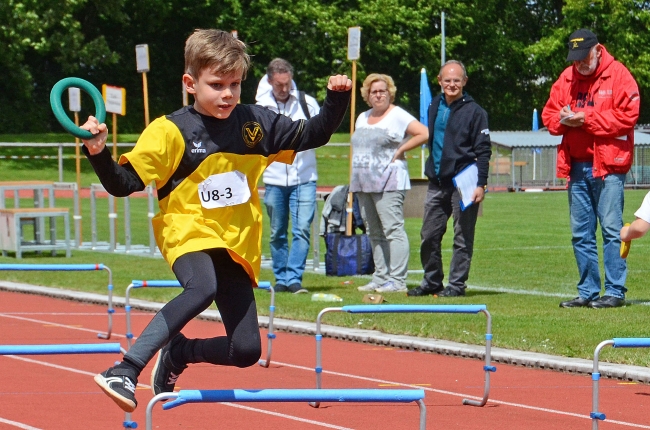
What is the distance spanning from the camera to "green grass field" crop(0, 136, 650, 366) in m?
9.30

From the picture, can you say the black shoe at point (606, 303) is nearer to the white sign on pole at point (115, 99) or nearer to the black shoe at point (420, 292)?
the black shoe at point (420, 292)

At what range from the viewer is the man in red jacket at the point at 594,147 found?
34.5 feet

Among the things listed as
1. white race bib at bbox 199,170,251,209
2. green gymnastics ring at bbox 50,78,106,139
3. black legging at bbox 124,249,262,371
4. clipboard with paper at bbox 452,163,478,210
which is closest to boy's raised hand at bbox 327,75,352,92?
white race bib at bbox 199,170,251,209

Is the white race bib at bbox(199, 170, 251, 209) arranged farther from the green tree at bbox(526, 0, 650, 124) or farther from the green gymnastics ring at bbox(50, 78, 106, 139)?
the green tree at bbox(526, 0, 650, 124)

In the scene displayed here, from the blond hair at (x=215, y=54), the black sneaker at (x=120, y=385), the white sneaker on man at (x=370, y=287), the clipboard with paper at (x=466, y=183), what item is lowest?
the white sneaker on man at (x=370, y=287)

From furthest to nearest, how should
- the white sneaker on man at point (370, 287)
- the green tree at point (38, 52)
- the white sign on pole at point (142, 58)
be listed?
the green tree at point (38, 52), the white sign on pole at point (142, 58), the white sneaker on man at point (370, 287)

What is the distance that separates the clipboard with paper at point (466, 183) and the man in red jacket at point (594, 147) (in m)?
0.93

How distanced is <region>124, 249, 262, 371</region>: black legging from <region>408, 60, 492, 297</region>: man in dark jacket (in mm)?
5743

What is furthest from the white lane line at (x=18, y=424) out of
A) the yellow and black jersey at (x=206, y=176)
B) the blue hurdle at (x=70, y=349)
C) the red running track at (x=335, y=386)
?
the yellow and black jersey at (x=206, y=176)

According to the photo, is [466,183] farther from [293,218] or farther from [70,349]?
[70,349]

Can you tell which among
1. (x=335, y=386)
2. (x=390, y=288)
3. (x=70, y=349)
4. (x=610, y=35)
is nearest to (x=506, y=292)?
(x=390, y=288)

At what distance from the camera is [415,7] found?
5841 centimetres

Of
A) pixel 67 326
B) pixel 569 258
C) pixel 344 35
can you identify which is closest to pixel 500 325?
pixel 67 326

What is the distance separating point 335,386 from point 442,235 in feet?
13.5
